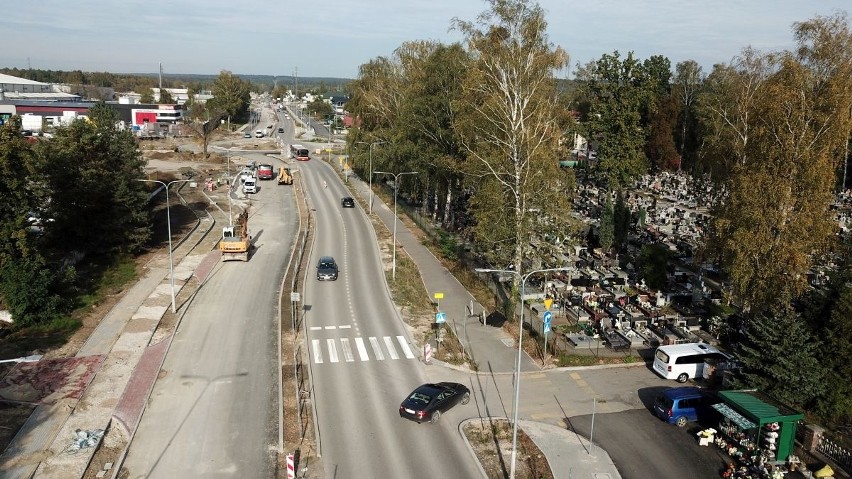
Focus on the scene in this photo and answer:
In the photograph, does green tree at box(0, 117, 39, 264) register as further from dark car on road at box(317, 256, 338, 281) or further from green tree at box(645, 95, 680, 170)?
green tree at box(645, 95, 680, 170)

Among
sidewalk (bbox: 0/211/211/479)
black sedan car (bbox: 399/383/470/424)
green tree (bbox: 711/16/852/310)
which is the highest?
green tree (bbox: 711/16/852/310)

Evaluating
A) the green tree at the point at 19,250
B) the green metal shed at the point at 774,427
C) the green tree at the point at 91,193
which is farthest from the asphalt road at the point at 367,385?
the green tree at the point at 91,193

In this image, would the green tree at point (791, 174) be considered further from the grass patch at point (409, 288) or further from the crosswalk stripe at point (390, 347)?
the grass patch at point (409, 288)

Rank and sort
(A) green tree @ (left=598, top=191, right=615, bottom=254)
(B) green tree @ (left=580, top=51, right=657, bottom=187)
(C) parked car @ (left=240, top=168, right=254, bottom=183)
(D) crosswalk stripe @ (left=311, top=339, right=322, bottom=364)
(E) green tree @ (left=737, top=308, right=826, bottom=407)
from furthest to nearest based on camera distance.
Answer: (C) parked car @ (left=240, top=168, right=254, bottom=183), (B) green tree @ (left=580, top=51, right=657, bottom=187), (A) green tree @ (left=598, top=191, right=615, bottom=254), (D) crosswalk stripe @ (left=311, top=339, right=322, bottom=364), (E) green tree @ (left=737, top=308, right=826, bottom=407)

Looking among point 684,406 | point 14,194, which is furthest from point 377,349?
point 14,194

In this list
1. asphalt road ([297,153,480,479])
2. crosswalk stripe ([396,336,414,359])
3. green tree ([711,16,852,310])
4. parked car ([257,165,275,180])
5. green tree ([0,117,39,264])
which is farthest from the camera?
parked car ([257,165,275,180])

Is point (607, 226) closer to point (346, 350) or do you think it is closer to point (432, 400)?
point (346, 350)

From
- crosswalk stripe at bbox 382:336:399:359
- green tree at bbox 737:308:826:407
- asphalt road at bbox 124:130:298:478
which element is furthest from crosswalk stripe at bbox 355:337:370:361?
green tree at bbox 737:308:826:407
